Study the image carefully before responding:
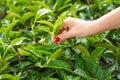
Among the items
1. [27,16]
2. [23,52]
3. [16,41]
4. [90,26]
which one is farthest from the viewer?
→ [27,16]

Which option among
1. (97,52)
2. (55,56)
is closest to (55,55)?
(55,56)

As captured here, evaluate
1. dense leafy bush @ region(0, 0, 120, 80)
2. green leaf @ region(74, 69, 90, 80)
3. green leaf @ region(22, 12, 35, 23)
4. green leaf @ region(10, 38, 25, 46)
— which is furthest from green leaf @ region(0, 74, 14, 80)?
green leaf @ region(22, 12, 35, 23)

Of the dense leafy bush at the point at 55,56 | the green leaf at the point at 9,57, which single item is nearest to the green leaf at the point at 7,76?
the dense leafy bush at the point at 55,56

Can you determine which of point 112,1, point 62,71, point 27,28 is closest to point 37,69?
point 62,71

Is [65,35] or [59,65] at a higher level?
[65,35]

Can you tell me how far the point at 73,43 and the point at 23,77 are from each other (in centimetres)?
36

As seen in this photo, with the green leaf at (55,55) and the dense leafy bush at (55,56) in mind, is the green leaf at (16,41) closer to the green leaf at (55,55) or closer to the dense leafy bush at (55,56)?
the dense leafy bush at (55,56)

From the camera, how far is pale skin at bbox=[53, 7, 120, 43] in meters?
1.68

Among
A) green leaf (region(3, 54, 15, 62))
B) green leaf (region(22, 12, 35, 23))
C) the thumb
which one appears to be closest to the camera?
the thumb

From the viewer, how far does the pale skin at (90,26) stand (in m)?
1.68

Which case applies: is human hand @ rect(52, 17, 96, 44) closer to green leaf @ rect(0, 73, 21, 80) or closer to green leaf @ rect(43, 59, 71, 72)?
green leaf @ rect(43, 59, 71, 72)

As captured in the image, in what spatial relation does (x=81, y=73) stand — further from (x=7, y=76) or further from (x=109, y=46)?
(x=7, y=76)

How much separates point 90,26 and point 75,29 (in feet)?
0.30

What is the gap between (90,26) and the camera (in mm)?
1749
